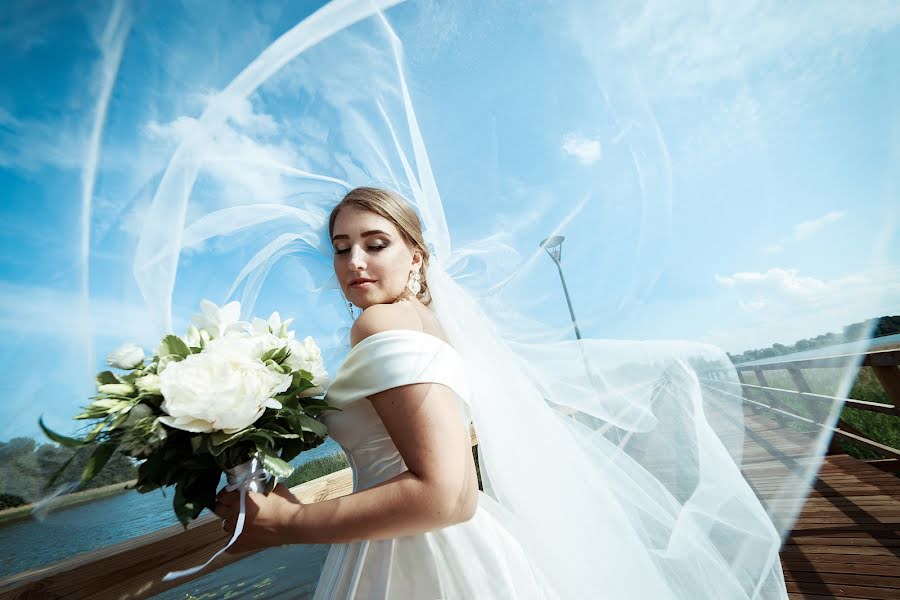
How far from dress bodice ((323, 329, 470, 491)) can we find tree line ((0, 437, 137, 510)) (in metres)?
0.59

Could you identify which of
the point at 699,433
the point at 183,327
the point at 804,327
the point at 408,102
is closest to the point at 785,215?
the point at 804,327

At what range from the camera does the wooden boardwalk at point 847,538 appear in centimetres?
216

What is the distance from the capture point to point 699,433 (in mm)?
1438

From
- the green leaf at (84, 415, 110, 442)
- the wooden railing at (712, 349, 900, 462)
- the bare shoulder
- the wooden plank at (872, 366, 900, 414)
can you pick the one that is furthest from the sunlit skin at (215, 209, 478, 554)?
the wooden plank at (872, 366, 900, 414)

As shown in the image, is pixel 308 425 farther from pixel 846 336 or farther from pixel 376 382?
pixel 846 336

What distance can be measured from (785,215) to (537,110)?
3.79ft

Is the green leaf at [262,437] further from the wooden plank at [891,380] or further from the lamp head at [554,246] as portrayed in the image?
the wooden plank at [891,380]

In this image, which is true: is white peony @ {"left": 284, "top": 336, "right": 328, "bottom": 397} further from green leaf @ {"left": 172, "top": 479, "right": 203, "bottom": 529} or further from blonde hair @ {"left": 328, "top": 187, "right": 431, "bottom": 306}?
blonde hair @ {"left": 328, "top": 187, "right": 431, "bottom": 306}

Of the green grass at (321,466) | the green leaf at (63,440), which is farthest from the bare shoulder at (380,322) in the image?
the green grass at (321,466)

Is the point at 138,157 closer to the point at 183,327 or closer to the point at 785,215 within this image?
the point at 183,327

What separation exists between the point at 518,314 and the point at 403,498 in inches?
43.4

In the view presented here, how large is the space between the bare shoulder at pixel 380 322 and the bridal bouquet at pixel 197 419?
0.24 m

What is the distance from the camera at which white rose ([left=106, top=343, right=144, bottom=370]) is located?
1029 millimetres

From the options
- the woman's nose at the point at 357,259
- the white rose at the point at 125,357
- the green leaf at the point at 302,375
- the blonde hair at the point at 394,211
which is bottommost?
the green leaf at the point at 302,375
